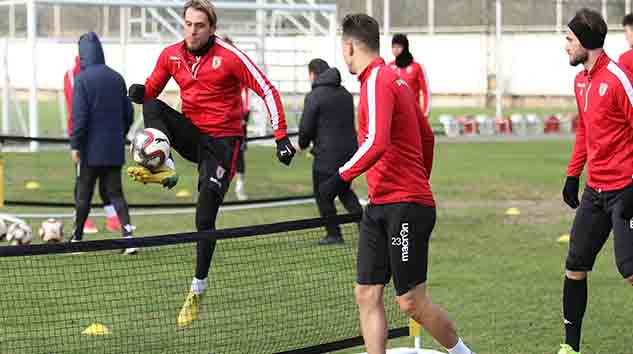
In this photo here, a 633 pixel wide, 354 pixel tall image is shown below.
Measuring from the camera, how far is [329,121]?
13586 millimetres

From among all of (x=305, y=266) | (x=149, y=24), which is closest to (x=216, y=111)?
(x=305, y=266)

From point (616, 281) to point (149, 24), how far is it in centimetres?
2085

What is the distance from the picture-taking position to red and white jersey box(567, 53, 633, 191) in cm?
789

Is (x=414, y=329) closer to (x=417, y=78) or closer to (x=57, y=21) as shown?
(x=417, y=78)

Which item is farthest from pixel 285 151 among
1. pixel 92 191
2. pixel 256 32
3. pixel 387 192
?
pixel 256 32

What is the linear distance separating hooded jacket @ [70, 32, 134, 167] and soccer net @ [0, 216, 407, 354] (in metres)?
1.46

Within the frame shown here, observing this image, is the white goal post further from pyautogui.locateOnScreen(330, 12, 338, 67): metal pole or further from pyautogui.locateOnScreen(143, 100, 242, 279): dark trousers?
pyautogui.locateOnScreen(143, 100, 242, 279): dark trousers

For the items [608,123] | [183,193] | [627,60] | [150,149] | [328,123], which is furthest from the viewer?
[183,193]

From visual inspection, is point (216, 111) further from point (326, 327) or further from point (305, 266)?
point (305, 266)

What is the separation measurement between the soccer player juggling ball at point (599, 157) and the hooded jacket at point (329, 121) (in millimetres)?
5452

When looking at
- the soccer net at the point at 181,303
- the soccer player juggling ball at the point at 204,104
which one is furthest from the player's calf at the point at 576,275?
the soccer player juggling ball at the point at 204,104

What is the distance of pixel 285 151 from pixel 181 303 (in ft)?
6.91

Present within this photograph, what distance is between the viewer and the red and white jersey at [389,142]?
271 inches

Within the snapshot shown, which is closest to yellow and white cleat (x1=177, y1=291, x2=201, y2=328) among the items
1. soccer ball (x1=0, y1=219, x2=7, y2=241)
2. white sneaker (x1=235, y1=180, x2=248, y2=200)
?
soccer ball (x1=0, y1=219, x2=7, y2=241)
